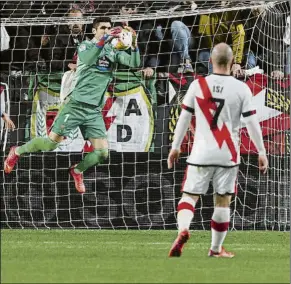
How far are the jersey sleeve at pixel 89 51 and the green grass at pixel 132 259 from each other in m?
2.21

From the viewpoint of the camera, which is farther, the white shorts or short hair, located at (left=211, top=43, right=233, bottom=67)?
the white shorts

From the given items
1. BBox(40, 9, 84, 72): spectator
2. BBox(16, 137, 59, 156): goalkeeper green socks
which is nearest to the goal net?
BBox(40, 9, 84, 72): spectator

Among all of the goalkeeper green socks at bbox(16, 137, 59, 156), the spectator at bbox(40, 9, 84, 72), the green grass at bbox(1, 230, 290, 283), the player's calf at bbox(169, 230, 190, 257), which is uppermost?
the spectator at bbox(40, 9, 84, 72)

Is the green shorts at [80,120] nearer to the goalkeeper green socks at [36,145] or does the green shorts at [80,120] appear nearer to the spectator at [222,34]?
the goalkeeper green socks at [36,145]

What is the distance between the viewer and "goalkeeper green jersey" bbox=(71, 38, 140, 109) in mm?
14438

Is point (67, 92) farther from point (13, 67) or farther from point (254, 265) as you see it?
point (254, 265)

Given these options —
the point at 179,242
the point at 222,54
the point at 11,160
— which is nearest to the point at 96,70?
the point at 11,160

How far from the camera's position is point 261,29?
14.6 metres

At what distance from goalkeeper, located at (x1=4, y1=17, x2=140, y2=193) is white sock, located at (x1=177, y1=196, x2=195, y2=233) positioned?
4.60 meters

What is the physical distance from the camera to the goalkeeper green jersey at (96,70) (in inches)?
568

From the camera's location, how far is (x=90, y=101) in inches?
570

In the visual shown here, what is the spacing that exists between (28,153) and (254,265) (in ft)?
18.6

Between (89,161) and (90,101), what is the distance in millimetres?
768

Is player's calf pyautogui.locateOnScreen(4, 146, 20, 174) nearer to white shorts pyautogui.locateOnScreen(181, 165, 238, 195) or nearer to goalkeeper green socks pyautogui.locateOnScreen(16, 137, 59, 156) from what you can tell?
goalkeeper green socks pyautogui.locateOnScreen(16, 137, 59, 156)
